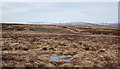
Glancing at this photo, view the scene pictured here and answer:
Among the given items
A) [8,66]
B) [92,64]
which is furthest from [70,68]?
[8,66]

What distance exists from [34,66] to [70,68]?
3455 mm

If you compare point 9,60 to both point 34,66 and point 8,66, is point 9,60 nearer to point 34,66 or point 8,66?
point 8,66

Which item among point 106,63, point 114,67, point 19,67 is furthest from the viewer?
point 106,63

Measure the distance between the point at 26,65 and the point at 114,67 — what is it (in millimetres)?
8705

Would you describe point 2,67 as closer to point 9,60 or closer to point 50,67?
point 9,60

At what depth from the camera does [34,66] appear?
11.4 m

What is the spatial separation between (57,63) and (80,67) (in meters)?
2.50

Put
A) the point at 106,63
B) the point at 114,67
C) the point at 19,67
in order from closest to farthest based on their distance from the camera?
1. the point at 19,67
2. the point at 114,67
3. the point at 106,63

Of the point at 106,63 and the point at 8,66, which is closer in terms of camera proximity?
the point at 8,66

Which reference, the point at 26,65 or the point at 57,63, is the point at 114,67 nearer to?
the point at 57,63

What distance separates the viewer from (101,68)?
455 inches

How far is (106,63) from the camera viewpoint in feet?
42.0

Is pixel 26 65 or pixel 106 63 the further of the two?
pixel 106 63

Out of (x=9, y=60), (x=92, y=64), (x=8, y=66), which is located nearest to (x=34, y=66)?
(x=8, y=66)
